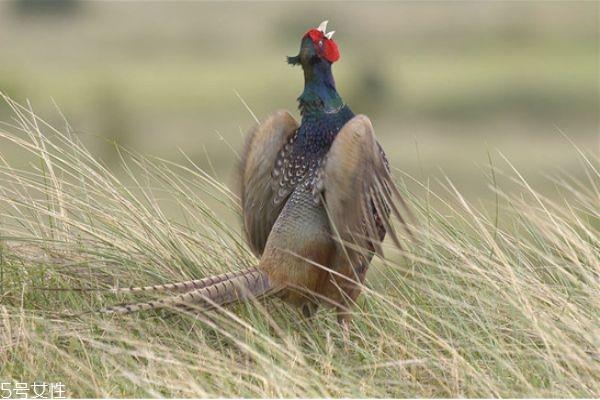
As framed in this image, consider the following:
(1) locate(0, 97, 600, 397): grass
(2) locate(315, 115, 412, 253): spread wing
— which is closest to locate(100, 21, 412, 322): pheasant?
(2) locate(315, 115, 412, 253): spread wing

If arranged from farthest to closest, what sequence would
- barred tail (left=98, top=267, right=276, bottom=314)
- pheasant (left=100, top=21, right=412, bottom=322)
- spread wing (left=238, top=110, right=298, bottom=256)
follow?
spread wing (left=238, top=110, right=298, bottom=256) < pheasant (left=100, top=21, right=412, bottom=322) < barred tail (left=98, top=267, right=276, bottom=314)

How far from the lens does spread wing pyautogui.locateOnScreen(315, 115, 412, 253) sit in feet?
A: 14.8

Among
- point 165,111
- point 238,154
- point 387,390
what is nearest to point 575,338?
point 387,390

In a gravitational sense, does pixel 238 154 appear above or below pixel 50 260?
above

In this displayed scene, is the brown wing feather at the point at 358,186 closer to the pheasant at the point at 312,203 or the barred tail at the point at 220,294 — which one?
the pheasant at the point at 312,203

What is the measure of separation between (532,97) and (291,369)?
38.2m

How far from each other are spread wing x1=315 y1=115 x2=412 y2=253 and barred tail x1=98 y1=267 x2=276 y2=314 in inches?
13.6

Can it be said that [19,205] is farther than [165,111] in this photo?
No

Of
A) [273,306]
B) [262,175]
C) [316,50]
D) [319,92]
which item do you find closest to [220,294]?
[273,306]

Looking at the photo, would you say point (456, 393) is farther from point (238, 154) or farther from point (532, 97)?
point (532, 97)

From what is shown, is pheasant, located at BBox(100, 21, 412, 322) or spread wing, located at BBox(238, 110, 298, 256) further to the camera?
spread wing, located at BBox(238, 110, 298, 256)

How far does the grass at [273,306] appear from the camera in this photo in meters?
4.12

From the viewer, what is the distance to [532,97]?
41.3 m

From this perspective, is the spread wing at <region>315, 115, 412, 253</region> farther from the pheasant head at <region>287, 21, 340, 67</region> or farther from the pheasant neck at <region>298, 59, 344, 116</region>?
the pheasant head at <region>287, 21, 340, 67</region>
